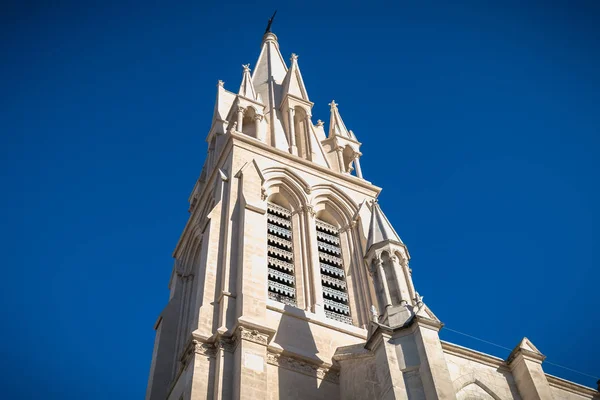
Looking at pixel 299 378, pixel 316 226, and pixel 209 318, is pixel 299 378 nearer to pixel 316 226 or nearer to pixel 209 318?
pixel 209 318

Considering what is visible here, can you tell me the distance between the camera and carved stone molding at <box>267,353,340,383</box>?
20266 millimetres

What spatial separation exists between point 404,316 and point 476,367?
94.3 inches

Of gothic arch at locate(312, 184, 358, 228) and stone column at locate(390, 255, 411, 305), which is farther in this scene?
gothic arch at locate(312, 184, 358, 228)

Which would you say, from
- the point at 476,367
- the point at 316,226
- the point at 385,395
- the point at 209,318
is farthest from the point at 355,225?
the point at 385,395

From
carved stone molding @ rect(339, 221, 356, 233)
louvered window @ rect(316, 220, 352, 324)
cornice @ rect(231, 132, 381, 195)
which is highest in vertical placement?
cornice @ rect(231, 132, 381, 195)

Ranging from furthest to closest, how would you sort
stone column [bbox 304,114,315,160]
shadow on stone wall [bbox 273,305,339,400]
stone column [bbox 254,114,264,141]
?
stone column [bbox 304,114,315,160]
stone column [bbox 254,114,264,141]
shadow on stone wall [bbox 273,305,339,400]

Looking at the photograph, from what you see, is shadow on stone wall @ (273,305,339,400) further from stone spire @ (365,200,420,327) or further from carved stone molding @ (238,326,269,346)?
stone spire @ (365,200,420,327)

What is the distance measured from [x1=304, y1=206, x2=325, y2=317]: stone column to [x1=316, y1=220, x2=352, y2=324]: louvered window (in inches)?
15.8

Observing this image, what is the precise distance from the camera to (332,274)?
27016 millimetres

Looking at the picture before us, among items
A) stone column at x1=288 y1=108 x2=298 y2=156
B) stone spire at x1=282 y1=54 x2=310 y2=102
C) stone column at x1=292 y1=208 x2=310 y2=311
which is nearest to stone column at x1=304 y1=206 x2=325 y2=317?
stone column at x1=292 y1=208 x2=310 y2=311

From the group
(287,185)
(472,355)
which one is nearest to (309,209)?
(287,185)

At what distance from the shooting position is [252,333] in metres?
19.6

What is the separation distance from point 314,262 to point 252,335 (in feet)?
23.7

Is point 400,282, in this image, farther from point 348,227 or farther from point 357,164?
point 357,164
